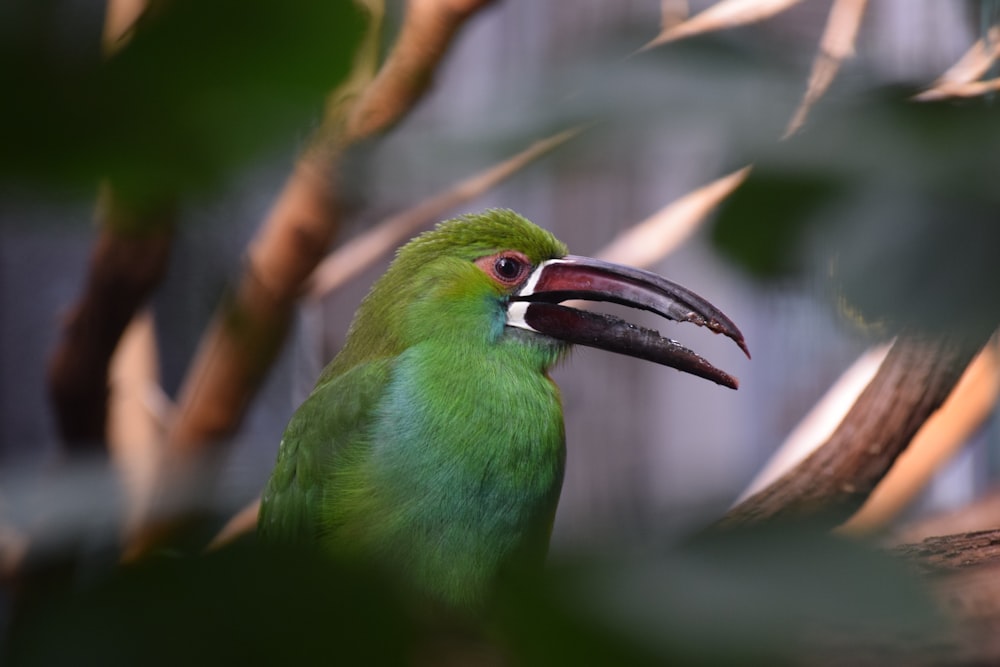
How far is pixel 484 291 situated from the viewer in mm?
1448

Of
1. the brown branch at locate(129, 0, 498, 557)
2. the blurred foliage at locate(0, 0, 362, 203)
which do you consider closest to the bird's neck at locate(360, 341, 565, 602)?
the brown branch at locate(129, 0, 498, 557)

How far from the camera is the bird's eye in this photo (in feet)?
4.78

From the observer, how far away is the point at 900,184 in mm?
490

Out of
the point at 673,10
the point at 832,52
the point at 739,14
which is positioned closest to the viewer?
the point at 832,52

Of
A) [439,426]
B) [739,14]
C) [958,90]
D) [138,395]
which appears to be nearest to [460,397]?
[439,426]

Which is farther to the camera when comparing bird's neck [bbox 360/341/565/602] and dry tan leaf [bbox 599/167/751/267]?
dry tan leaf [bbox 599/167/751/267]

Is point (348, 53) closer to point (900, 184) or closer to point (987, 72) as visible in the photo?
point (900, 184)

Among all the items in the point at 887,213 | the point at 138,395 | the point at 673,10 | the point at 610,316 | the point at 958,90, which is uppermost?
the point at 673,10

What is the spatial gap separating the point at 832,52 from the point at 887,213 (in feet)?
2.45

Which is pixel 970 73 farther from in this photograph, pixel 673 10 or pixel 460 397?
pixel 673 10

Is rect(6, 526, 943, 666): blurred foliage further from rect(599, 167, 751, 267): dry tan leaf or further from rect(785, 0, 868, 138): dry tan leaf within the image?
rect(599, 167, 751, 267): dry tan leaf

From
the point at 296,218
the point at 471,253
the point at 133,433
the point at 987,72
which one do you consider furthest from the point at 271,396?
the point at 987,72

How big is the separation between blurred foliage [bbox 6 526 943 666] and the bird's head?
3.70ft

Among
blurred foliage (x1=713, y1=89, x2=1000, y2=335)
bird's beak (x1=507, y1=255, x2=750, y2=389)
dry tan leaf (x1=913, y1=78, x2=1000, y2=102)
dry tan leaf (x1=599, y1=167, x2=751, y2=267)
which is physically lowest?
blurred foliage (x1=713, y1=89, x2=1000, y2=335)
